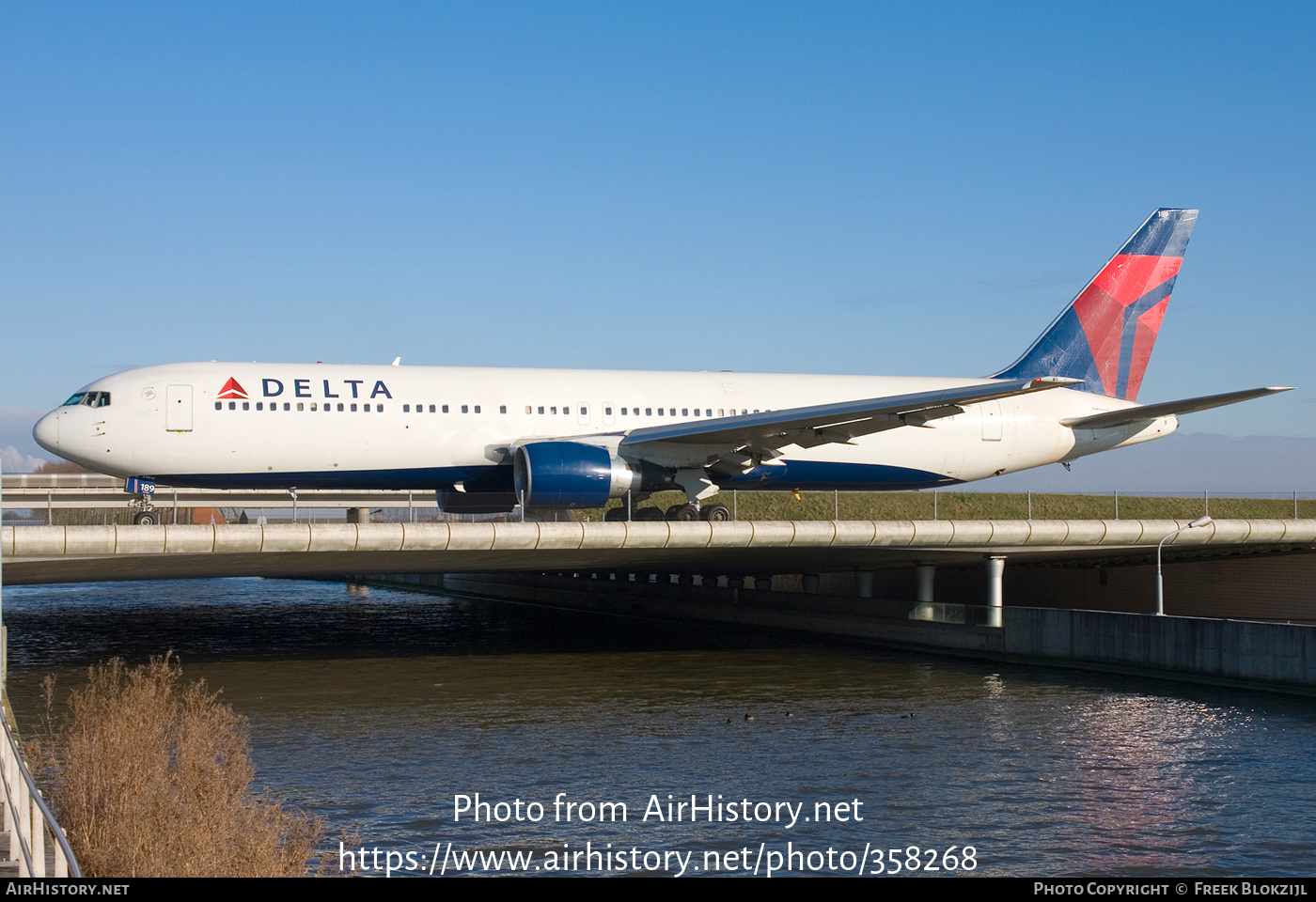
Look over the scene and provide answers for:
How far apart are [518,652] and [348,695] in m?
11.4

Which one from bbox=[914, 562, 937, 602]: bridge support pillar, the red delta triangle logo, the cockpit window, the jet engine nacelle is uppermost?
the red delta triangle logo

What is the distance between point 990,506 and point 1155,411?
29.4 metres

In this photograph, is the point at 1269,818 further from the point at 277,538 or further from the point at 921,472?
the point at 277,538

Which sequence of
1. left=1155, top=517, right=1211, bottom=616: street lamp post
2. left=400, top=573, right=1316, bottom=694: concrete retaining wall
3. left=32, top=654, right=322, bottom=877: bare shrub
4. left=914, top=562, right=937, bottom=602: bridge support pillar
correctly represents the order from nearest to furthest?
left=32, top=654, right=322, bottom=877: bare shrub → left=400, top=573, right=1316, bottom=694: concrete retaining wall → left=1155, top=517, right=1211, bottom=616: street lamp post → left=914, top=562, right=937, bottom=602: bridge support pillar

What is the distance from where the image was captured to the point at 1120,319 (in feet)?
144

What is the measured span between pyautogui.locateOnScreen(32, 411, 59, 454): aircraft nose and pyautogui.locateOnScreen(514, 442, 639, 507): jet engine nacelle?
39.2 feet

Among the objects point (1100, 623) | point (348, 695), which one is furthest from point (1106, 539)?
point (348, 695)

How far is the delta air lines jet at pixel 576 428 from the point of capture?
32844 mm

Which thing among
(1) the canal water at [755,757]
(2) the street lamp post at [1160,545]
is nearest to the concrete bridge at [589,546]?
(2) the street lamp post at [1160,545]

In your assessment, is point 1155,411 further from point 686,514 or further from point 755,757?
point 755,757

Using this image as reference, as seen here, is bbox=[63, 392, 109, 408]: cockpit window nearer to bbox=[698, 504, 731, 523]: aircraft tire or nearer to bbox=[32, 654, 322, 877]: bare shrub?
bbox=[32, 654, 322, 877]: bare shrub

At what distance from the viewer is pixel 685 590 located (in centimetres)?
5853

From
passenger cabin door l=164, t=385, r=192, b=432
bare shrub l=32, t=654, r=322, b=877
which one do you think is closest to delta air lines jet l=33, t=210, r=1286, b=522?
passenger cabin door l=164, t=385, r=192, b=432

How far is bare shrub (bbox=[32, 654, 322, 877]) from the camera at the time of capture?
47.7ft
